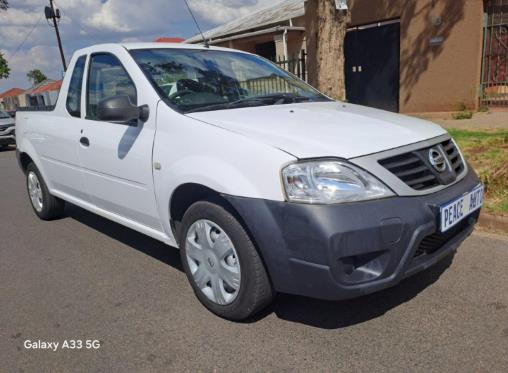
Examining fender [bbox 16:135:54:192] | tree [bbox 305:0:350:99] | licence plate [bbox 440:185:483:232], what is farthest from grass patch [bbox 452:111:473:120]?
fender [bbox 16:135:54:192]

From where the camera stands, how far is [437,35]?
33.3 feet

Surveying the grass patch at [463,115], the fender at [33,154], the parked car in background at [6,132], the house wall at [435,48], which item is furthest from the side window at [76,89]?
the parked car in background at [6,132]

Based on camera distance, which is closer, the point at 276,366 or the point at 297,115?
the point at 276,366

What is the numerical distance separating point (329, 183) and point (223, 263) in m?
0.87

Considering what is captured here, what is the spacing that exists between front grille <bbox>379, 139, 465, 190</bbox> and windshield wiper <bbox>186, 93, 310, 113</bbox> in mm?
1183

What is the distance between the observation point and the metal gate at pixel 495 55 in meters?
9.41

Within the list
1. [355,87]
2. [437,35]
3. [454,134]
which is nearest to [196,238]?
[454,134]

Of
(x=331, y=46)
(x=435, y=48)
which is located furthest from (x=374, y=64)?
(x=331, y=46)

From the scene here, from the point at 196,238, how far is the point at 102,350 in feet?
2.82

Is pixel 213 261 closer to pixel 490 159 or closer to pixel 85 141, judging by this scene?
pixel 85 141

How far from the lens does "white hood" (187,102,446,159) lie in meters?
2.47

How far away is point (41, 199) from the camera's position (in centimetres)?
530

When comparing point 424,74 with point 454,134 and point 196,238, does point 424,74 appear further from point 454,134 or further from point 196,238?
point 196,238

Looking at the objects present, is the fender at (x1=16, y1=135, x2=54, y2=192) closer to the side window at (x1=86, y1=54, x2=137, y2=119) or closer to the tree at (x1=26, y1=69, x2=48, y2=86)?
the side window at (x1=86, y1=54, x2=137, y2=119)
